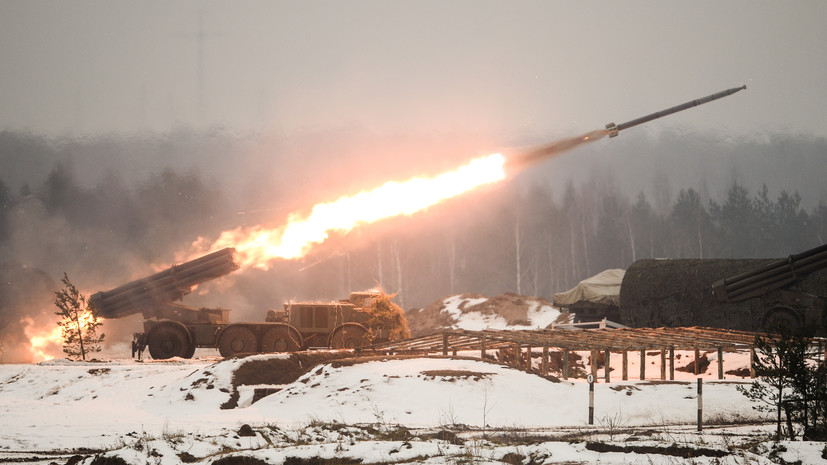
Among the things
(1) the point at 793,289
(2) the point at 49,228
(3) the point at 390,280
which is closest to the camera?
(1) the point at 793,289

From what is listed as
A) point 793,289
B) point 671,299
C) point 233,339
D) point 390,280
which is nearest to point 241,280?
point 390,280

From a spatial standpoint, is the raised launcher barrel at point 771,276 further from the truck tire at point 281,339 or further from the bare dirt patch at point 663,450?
the bare dirt patch at point 663,450

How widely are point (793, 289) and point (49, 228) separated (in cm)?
5431

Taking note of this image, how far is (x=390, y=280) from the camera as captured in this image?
8381cm

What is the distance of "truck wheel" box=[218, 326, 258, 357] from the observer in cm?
3300

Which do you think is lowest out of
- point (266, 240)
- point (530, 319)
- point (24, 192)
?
point (530, 319)

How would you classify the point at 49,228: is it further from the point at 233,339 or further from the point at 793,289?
the point at 793,289

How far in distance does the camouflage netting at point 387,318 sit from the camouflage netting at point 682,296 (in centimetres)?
1389

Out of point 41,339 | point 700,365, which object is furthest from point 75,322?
point 700,365

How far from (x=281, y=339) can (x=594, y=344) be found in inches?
605

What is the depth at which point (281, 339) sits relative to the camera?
33469 mm

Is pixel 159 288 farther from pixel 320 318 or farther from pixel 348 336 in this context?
pixel 348 336

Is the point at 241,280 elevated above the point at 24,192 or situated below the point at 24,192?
below

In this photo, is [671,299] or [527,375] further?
[671,299]
